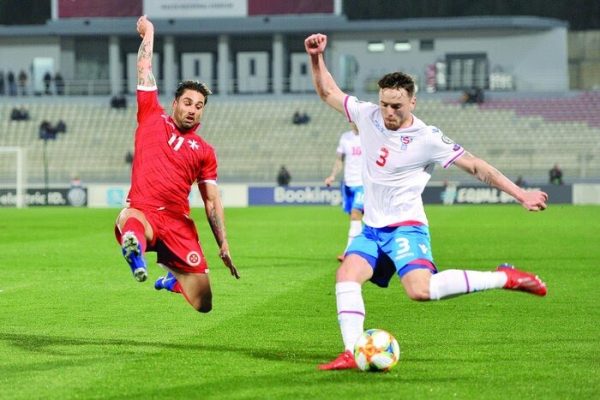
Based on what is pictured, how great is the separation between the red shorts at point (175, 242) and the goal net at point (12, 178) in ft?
113

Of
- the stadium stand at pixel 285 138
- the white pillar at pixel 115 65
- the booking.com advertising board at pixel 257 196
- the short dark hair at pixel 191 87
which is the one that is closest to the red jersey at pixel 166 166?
the short dark hair at pixel 191 87

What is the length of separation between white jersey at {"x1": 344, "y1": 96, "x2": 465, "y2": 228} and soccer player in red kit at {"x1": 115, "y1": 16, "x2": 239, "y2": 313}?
1.52 metres

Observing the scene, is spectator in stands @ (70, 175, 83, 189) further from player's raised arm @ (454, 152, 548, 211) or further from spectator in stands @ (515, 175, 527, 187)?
player's raised arm @ (454, 152, 548, 211)

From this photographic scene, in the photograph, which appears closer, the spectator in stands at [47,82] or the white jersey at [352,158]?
the white jersey at [352,158]

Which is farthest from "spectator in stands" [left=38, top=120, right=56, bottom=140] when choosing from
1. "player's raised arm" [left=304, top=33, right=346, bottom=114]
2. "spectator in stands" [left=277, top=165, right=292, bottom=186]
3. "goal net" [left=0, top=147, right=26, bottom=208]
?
"player's raised arm" [left=304, top=33, right=346, bottom=114]

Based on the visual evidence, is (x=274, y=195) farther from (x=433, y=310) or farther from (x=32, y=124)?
(x=433, y=310)

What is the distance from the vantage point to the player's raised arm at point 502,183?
862cm

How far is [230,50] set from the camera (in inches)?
2589

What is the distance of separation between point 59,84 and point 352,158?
153ft

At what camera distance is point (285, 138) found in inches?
2240

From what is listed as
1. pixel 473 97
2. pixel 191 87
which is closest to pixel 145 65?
pixel 191 87

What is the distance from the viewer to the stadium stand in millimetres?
53688

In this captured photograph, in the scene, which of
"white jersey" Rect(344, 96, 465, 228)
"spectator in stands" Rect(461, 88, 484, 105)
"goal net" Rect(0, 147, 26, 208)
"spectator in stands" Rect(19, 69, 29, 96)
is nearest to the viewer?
"white jersey" Rect(344, 96, 465, 228)

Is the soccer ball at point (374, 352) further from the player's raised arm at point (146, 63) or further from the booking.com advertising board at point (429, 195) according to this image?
the booking.com advertising board at point (429, 195)
